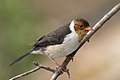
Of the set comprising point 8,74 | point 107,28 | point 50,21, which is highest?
point 50,21

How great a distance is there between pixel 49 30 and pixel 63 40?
663 centimetres

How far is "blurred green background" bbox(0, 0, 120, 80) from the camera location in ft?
25.8

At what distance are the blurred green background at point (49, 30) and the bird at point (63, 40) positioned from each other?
2448mm

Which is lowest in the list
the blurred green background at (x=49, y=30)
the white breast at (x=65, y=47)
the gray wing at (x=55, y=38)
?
the white breast at (x=65, y=47)

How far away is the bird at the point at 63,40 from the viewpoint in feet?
15.9

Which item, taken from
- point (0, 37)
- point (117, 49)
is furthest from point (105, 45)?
point (0, 37)

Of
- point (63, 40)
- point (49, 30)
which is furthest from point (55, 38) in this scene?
point (49, 30)

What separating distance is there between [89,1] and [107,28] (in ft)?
8.41

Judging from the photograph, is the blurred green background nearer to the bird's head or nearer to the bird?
the bird

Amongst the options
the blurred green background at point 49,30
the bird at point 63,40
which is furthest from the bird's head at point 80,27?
the blurred green background at point 49,30

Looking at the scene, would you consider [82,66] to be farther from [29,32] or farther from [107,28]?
[29,32]

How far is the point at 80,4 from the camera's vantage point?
47.5 feet

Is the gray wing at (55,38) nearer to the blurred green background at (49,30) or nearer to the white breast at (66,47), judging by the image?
the white breast at (66,47)

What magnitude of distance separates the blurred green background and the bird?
2.45m
